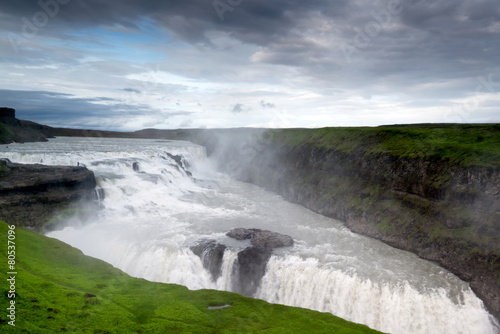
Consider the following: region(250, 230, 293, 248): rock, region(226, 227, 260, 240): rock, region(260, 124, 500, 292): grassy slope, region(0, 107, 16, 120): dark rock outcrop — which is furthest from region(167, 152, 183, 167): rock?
region(0, 107, 16, 120): dark rock outcrop

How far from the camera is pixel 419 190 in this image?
33.5 m

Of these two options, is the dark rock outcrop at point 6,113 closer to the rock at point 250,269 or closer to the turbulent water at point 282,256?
the turbulent water at point 282,256

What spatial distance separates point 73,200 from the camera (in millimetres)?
36406

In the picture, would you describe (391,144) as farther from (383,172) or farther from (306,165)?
(306,165)

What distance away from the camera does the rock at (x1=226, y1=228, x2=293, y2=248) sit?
2956 cm

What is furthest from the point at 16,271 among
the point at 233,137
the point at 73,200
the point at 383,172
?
the point at 233,137

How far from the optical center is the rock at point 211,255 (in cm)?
2749

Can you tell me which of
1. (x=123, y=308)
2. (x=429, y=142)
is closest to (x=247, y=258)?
(x=123, y=308)

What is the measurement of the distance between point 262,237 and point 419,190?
17213mm

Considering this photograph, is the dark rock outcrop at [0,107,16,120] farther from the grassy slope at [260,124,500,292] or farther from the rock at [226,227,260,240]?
the rock at [226,227,260,240]

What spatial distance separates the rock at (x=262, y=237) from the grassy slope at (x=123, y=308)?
11930 millimetres

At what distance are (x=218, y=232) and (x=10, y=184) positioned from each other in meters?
22.1

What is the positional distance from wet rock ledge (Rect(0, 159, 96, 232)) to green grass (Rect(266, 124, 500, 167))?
1384 inches

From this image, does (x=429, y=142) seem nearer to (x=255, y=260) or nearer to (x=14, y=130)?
(x=255, y=260)
